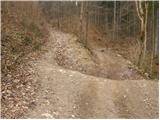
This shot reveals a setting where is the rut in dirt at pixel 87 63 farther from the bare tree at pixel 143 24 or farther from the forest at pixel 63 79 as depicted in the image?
the bare tree at pixel 143 24

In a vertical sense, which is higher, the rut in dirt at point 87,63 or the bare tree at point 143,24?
the bare tree at point 143,24

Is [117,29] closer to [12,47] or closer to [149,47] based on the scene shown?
[149,47]

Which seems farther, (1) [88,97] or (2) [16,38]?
(2) [16,38]

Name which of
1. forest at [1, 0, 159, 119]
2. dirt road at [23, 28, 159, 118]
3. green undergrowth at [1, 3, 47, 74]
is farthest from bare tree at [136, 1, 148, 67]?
green undergrowth at [1, 3, 47, 74]

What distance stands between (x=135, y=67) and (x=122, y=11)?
55.7 feet

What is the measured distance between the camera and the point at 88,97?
1377 centimetres

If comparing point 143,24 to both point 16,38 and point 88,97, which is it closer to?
point 16,38

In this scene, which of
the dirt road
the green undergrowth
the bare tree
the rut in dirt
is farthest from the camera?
the bare tree

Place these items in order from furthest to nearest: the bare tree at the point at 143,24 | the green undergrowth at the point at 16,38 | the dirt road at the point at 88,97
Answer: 1. the bare tree at the point at 143,24
2. the green undergrowth at the point at 16,38
3. the dirt road at the point at 88,97

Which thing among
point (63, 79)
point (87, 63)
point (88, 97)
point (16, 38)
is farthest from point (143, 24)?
point (88, 97)

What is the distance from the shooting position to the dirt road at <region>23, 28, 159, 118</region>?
1241 cm

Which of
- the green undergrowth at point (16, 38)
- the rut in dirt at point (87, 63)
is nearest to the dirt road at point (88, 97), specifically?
the green undergrowth at point (16, 38)

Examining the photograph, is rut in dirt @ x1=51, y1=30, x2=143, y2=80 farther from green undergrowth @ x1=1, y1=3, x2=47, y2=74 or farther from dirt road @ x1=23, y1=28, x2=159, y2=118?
dirt road @ x1=23, y1=28, x2=159, y2=118

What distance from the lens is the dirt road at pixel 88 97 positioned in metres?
12.4
